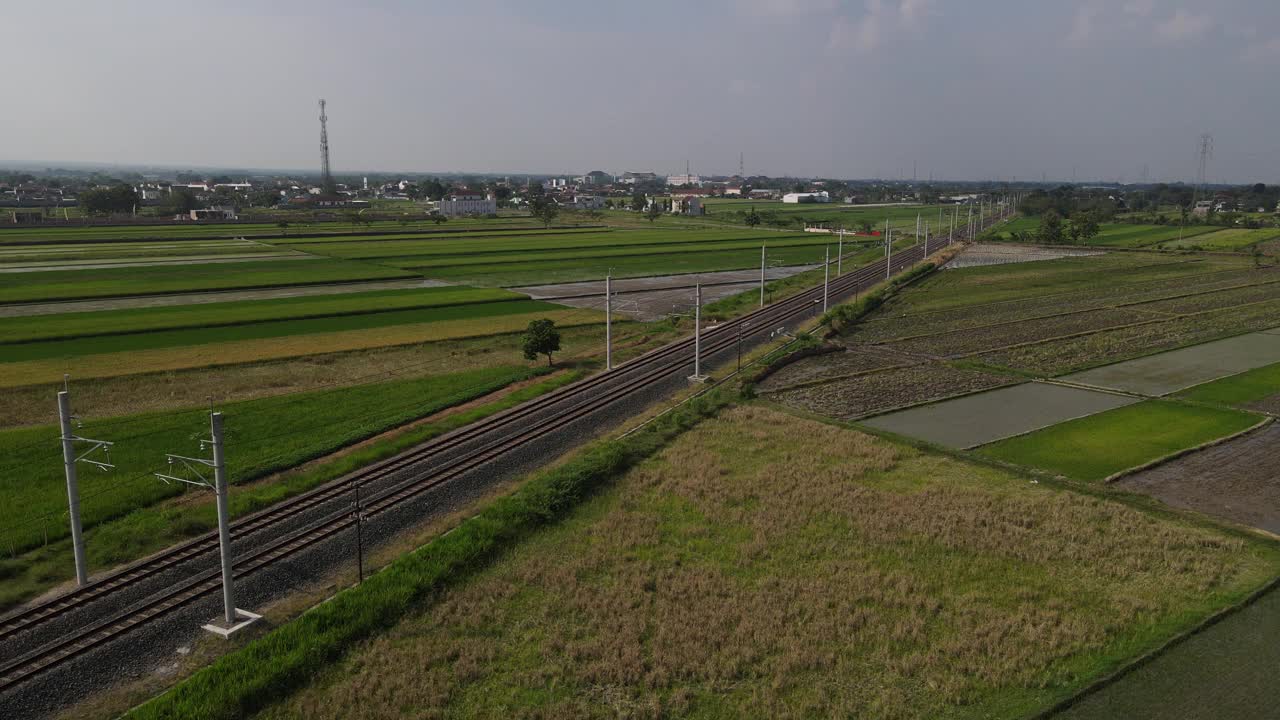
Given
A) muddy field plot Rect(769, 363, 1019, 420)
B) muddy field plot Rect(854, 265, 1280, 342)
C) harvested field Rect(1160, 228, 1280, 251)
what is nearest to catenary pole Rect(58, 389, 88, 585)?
muddy field plot Rect(769, 363, 1019, 420)

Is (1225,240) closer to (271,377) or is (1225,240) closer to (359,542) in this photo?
(271,377)

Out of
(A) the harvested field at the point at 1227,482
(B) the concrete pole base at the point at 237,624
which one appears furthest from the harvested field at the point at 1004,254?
(B) the concrete pole base at the point at 237,624

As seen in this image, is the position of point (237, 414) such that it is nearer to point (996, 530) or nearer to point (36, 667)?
point (36, 667)

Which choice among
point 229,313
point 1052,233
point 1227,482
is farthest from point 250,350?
point 1052,233

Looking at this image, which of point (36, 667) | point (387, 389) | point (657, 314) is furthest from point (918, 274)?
point (36, 667)

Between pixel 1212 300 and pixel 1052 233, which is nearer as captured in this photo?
pixel 1212 300

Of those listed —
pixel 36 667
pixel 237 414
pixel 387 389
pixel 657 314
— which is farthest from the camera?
pixel 657 314
